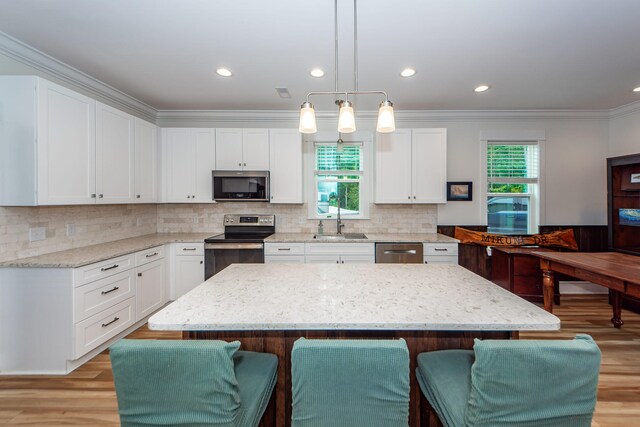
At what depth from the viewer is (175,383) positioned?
97 cm

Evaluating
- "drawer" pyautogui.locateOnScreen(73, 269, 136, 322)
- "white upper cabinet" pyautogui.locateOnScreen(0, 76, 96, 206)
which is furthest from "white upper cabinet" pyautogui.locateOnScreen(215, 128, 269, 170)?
"drawer" pyautogui.locateOnScreen(73, 269, 136, 322)

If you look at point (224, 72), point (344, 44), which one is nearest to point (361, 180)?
point (344, 44)

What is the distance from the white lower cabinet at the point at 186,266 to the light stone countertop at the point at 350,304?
6.04ft

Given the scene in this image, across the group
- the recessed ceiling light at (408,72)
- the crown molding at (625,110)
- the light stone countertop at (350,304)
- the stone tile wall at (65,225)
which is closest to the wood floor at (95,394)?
the stone tile wall at (65,225)

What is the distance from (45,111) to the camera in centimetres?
231

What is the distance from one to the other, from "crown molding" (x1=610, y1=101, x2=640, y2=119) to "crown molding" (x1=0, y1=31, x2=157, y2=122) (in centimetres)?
640

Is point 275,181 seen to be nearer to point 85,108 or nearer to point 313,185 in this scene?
point 313,185

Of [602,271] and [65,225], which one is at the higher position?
[65,225]

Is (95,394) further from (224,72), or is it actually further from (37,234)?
(224,72)

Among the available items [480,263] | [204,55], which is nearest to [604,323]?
[480,263]

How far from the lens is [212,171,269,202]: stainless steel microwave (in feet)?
12.6

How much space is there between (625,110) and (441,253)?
10.7 feet

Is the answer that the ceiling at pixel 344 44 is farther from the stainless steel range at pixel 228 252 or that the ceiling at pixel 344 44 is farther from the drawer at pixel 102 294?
the drawer at pixel 102 294

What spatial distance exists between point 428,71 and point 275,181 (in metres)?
2.18
